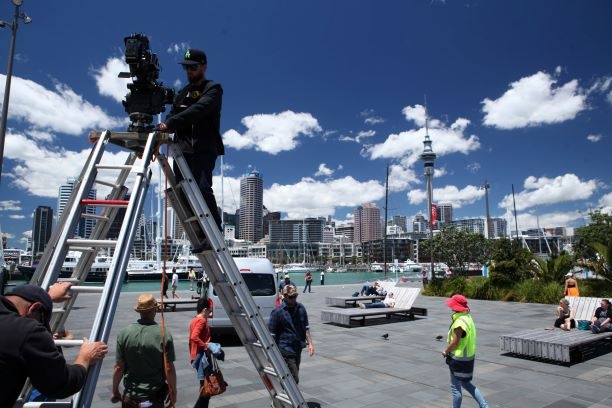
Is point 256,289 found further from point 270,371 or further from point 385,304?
point 270,371

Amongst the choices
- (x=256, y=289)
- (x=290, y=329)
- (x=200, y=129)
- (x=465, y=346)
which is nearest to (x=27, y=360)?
(x=200, y=129)

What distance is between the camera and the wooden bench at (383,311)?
15670 mm

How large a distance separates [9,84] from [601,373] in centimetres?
1889

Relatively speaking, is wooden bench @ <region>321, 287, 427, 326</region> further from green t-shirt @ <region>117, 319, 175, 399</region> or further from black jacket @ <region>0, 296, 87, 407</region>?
black jacket @ <region>0, 296, 87, 407</region>

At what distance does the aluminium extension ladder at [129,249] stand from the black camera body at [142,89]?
22cm

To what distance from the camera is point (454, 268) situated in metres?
36.3

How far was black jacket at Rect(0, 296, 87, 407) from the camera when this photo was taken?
2.09 metres

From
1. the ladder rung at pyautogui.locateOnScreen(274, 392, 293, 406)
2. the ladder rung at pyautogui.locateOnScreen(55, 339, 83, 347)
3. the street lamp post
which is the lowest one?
the ladder rung at pyautogui.locateOnScreen(274, 392, 293, 406)

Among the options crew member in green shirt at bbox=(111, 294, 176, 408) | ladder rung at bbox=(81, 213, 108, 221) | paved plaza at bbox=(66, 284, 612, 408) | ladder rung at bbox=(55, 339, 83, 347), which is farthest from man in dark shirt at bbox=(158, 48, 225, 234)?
paved plaza at bbox=(66, 284, 612, 408)

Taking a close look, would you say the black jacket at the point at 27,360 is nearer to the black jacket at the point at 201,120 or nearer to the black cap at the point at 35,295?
the black cap at the point at 35,295

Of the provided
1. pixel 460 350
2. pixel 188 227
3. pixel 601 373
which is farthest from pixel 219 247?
pixel 601 373

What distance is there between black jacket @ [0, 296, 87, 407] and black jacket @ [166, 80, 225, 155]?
7.04ft

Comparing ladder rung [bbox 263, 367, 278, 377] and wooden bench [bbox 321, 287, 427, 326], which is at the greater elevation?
ladder rung [bbox 263, 367, 278, 377]

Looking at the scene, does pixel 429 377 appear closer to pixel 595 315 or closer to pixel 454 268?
pixel 595 315
